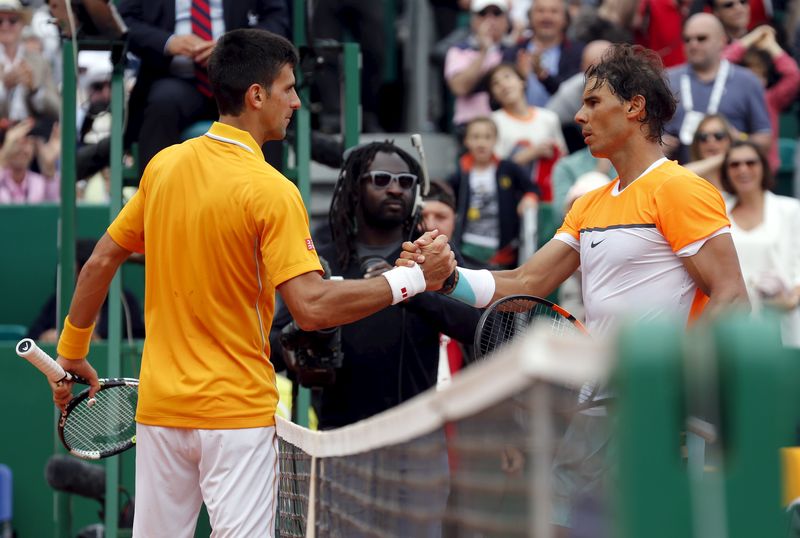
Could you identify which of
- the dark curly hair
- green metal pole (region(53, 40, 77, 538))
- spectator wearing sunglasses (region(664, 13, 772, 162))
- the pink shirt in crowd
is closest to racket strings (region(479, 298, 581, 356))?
the dark curly hair

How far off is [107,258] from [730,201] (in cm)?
496

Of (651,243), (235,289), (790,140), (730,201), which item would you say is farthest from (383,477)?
(790,140)

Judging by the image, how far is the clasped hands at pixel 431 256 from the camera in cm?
483

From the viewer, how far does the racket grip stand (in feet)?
14.6

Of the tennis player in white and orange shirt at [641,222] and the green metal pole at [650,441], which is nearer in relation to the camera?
the green metal pole at [650,441]

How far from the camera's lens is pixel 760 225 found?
325 inches

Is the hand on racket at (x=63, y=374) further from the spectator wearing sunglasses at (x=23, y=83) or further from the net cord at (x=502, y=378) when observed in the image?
the spectator wearing sunglasses at (x=23, y=83)

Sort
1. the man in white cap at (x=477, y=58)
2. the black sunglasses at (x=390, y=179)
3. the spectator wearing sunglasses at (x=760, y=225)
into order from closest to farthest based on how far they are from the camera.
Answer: the black sunglasses at (x=390, y=179)
the spectator wearing sunglasses at (x=760, y=225)
the man in white cap at (x=477, y=58)

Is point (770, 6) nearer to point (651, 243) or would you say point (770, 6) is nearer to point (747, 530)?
point (651, 243)

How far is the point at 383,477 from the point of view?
3.63 meters

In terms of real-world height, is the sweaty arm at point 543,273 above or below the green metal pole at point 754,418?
below

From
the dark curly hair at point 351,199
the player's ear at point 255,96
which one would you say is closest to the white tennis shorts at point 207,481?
the player's ear at point 255,96

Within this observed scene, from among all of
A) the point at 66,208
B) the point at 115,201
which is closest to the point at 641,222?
the point at 115,201

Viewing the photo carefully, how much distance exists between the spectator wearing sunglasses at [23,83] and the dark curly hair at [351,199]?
609cm
